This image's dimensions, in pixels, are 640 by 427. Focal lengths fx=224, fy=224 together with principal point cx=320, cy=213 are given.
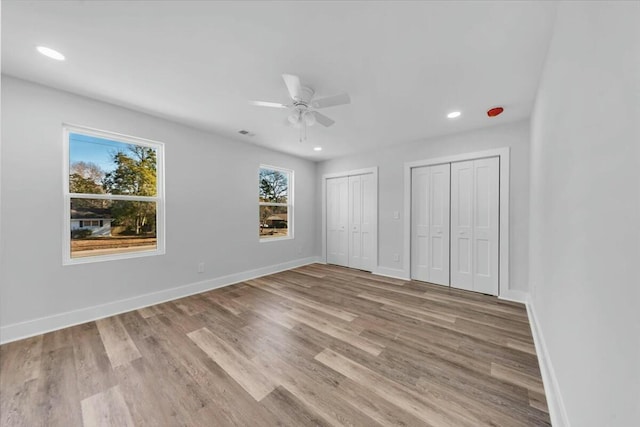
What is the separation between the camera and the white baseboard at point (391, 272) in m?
4.02

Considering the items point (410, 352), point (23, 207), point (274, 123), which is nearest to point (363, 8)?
point (274, 123)

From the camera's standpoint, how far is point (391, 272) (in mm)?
4152

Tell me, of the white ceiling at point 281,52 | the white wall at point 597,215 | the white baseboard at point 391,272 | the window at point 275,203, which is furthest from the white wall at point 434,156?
the white wall at point 597,215

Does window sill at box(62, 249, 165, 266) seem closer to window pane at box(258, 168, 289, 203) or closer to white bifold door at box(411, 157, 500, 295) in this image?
window pane at box(258, 168, 289, 203)

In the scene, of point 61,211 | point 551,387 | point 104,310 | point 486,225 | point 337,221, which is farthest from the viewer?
point 337,221

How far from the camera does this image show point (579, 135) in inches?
38.7

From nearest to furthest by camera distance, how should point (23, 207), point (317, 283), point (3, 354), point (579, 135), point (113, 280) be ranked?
point (579, 135) → point (3, 354) → point (23, 207) → point (113, 280) → point (317, 283)

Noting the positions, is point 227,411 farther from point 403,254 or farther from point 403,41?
point 403,254

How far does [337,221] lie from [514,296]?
316cm

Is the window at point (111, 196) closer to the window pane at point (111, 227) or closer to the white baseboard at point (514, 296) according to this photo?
the window pane at point (111, 227)

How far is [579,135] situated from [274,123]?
2914mm

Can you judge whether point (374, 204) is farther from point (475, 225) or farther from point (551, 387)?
point (551, 387)

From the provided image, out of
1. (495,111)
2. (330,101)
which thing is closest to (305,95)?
(330,101)

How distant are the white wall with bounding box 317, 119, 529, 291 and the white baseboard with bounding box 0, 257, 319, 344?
8.02 feet
